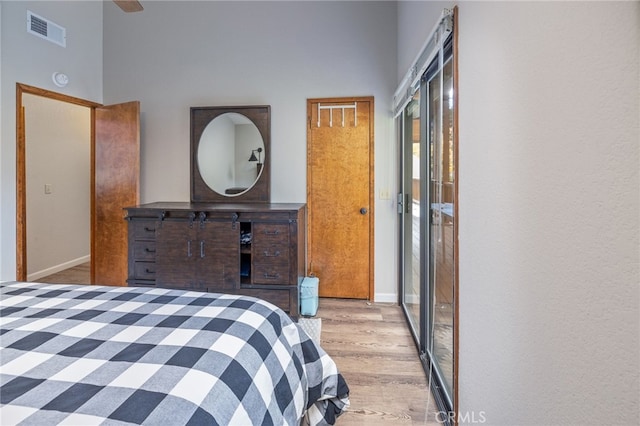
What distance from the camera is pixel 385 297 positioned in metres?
3.32

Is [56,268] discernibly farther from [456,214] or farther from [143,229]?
[456,214]

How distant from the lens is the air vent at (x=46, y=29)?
115 inches

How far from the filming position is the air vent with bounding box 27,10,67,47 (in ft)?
9.55

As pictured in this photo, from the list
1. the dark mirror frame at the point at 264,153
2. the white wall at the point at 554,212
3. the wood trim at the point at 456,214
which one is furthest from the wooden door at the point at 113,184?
the white wall at the point at 554,212

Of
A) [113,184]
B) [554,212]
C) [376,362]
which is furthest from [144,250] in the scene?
[554,212]

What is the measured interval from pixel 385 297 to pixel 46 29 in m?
4.14

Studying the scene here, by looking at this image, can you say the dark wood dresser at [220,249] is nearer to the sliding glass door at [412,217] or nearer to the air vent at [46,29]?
the sliding glass door at [412,217]

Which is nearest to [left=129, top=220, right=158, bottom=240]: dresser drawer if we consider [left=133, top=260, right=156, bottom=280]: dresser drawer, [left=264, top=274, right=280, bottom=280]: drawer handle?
[left=133, top=260, right=156, bottom=280]: dresser drawer

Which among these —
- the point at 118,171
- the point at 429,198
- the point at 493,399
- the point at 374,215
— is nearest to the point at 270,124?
the point at 374,215

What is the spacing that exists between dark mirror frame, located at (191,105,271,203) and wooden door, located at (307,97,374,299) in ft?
1.42

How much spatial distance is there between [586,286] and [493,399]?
2.05ft

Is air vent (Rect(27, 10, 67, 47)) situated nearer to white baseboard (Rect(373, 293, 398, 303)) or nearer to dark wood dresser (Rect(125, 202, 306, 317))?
dark wood dresser (Rect(125, 202, 306, 317))

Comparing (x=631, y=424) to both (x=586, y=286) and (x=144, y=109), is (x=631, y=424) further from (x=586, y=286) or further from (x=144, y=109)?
(x=144, y=109)

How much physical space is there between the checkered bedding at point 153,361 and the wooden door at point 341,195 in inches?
75.6
